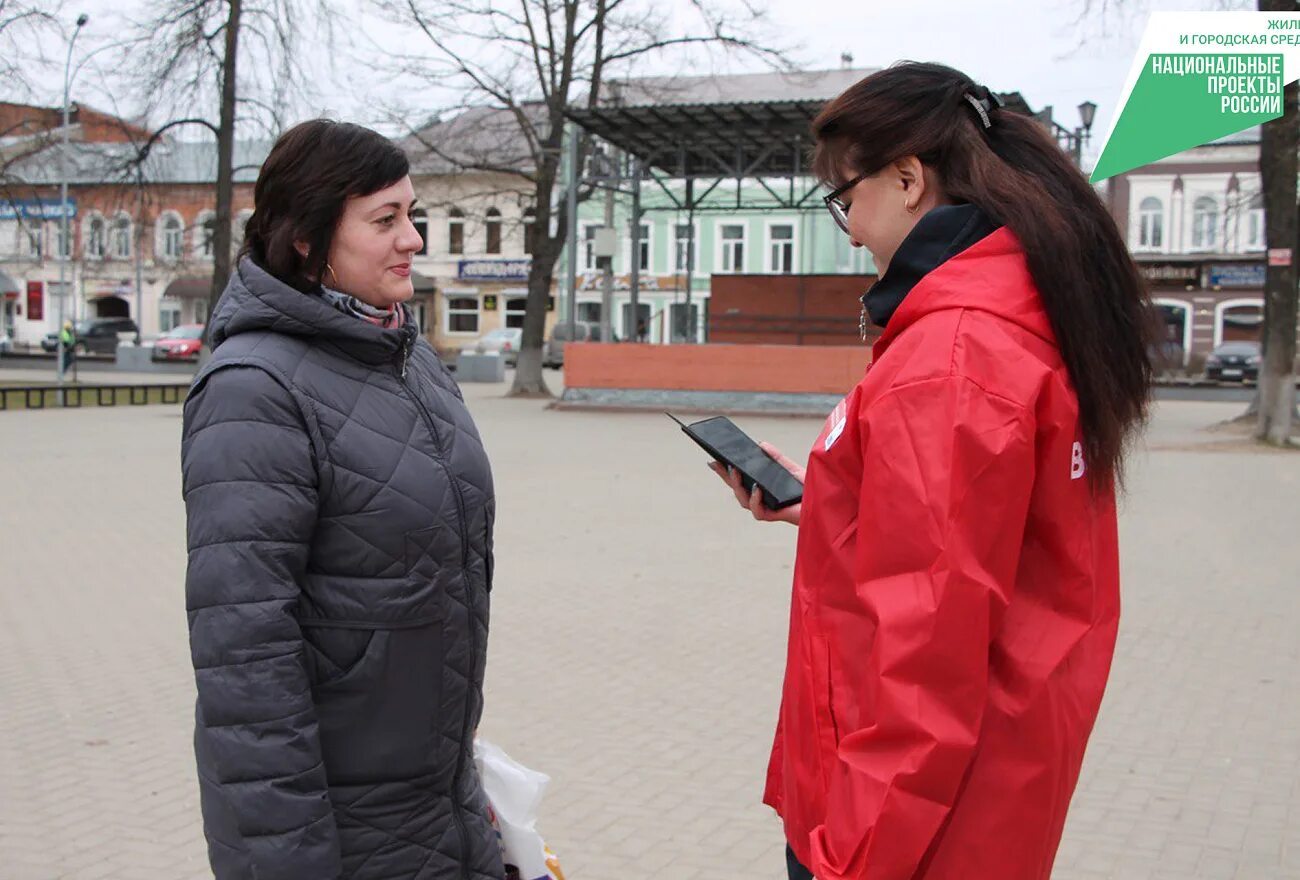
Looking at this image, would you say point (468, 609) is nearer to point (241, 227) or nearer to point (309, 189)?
point (309, 189)

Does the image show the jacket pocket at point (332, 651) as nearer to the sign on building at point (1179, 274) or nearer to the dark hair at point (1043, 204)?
the dark hair at point (1043, 204)

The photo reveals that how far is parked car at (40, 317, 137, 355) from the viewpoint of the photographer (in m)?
51.7

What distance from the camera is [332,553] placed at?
81.6 inches

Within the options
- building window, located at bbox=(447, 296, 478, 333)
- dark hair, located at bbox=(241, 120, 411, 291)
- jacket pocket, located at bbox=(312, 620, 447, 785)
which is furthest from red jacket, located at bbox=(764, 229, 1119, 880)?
building window, located at bbox=(447, 296, 478, 333)

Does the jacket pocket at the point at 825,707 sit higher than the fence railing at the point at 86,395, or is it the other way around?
the jacket pocket at the point at 825,707

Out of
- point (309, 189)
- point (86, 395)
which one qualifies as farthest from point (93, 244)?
point (309, 189)

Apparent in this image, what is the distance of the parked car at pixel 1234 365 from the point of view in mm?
38375

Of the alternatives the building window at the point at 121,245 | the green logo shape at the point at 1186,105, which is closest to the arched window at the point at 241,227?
the green logo shape at the point at 1186,105

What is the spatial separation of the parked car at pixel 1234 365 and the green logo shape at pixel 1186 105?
3215cm

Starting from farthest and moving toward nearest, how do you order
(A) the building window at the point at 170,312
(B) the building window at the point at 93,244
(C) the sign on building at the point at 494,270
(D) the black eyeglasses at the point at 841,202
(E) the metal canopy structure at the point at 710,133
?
(A) the building window at the point at 170,312 < (C) the sign on building at the point at 494,270 < (B) the building window at the point at 93,244 < (E) the metal canopy structure at the point at 710,133 < (D) the black eyeglasses at the point at 841,202

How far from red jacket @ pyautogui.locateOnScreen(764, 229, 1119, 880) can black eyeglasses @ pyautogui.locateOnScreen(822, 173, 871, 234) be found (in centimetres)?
22

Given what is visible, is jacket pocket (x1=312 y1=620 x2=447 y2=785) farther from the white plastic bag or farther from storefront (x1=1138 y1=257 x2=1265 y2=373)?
storefront (x1=1138 y1=257 x2=1265 y2=373)

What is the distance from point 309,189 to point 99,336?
57005 mm

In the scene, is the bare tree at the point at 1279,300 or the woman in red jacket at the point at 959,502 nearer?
the woman in red jacket at the point at 959,502
